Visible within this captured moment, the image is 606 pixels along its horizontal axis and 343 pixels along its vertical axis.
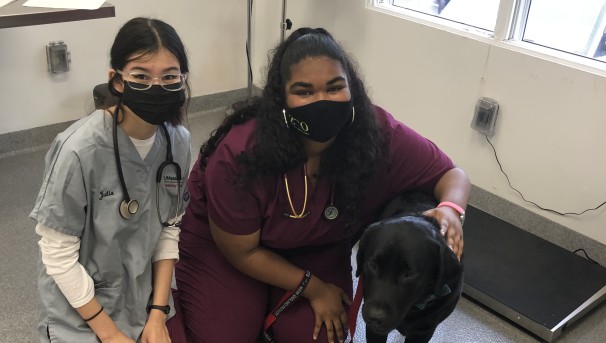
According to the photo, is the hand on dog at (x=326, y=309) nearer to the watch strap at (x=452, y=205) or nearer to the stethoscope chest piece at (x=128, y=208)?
the watch strap at (x=452, y=205)

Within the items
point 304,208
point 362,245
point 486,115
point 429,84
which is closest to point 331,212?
point 304,208

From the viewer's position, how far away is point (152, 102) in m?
1.31

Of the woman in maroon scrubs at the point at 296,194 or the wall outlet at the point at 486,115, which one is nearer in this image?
the woman in maroon scrubs at the point at 296,194

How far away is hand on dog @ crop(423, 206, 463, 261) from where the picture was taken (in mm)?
1476

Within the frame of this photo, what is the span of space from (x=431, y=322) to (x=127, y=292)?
2.49ft

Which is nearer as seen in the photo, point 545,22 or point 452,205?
point 452,205

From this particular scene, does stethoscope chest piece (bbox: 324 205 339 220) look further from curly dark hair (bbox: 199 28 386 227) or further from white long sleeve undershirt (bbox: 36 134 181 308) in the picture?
white long sleeve undershirt (bbox: 36 134 181 308)

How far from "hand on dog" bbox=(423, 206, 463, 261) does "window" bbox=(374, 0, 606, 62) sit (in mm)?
1117

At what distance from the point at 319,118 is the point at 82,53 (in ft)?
6.02

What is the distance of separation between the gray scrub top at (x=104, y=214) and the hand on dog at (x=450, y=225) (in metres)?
0.63

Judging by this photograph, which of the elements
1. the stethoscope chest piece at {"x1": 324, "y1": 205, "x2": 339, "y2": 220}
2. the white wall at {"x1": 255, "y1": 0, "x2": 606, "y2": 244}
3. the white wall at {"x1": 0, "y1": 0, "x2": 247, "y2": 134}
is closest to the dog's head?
the stethoscope chest piece at {"x1": 324, "y1": 205, "x2": 339, "y2": 220}

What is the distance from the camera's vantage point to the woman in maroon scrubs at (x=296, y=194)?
4.87 feet

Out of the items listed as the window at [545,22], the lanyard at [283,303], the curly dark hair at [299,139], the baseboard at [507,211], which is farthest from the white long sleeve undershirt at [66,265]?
the window at [545,22]

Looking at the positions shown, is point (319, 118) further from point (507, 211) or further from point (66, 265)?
point (507, 211)
